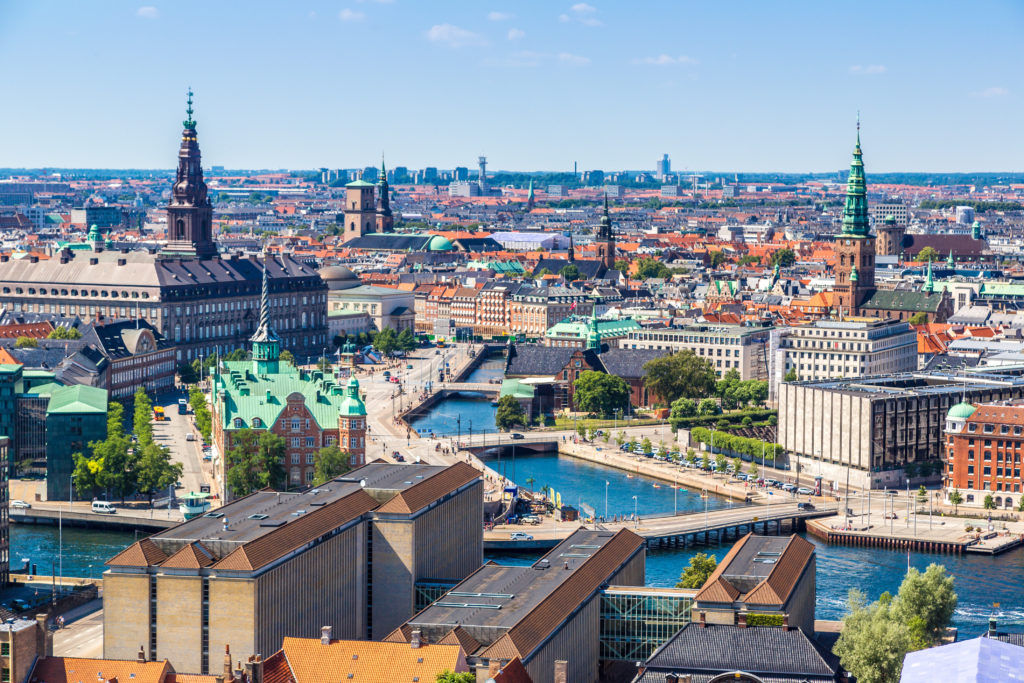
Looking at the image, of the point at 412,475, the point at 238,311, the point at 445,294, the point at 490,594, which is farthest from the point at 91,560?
the point at 445,294

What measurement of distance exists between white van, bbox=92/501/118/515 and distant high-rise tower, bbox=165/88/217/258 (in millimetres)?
61038

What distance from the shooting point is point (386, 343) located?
13825 cm

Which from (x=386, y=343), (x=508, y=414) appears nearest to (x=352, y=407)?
(x=508, y=414)

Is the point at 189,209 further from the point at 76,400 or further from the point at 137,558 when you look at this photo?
the point at 137,558

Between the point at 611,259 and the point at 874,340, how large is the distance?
7755 centimetres

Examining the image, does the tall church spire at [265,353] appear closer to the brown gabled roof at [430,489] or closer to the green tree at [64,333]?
the green tree at [64,333]

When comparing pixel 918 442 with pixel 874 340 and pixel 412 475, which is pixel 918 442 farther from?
pixel 412 475

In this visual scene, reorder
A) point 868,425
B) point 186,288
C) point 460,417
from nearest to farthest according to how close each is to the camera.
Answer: point 868,425 → point 460,417 → point 186,288

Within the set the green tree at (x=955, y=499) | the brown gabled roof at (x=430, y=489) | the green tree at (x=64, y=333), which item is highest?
the green tree at (x=64, y=333)

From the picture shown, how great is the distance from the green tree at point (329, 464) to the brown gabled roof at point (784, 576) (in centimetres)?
2306

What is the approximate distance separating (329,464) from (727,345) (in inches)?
1854

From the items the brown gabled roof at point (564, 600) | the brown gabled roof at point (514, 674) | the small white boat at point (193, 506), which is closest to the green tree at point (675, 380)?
the small white boat at point (193, 506)

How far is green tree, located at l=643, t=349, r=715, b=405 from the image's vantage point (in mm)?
108938

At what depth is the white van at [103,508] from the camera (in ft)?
245
